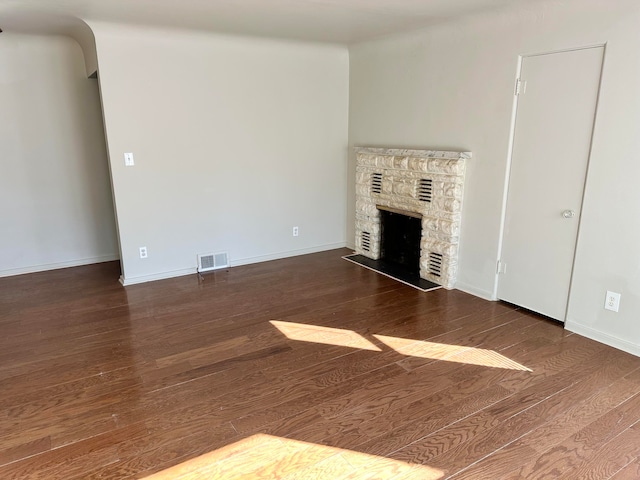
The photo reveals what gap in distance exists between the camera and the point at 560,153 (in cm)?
312

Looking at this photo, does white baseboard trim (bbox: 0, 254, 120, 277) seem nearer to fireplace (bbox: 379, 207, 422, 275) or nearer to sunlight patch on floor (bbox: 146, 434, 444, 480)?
fireplace (bbox: 379, 207, 422, 275)

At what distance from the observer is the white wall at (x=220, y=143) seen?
3986 millimetres

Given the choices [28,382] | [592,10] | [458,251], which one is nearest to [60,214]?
[28,382]

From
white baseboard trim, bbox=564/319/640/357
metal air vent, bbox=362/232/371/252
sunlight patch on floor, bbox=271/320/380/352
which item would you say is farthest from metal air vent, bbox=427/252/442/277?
sunlight patch on floor, bbox=271/320/380/352

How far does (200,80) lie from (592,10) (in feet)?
10.6

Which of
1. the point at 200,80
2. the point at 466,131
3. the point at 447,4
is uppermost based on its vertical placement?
the point at 447,4

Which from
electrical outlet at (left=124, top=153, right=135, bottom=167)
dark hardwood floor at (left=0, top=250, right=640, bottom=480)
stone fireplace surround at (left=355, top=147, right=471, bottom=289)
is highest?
electrical outlet at (left=124, top=153, right=135, bottom=167)

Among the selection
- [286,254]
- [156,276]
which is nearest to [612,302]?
[286,254]

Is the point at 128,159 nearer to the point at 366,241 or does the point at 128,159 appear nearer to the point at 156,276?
the point at 156,276

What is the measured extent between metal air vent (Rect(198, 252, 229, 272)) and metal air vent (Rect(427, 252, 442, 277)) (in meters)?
2.14

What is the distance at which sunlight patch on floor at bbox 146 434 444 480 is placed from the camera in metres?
1.89

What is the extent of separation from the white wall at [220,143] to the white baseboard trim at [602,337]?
2.88m

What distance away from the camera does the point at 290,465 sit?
6.41 feet

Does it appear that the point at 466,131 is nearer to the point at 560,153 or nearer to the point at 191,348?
the point at 560,153
